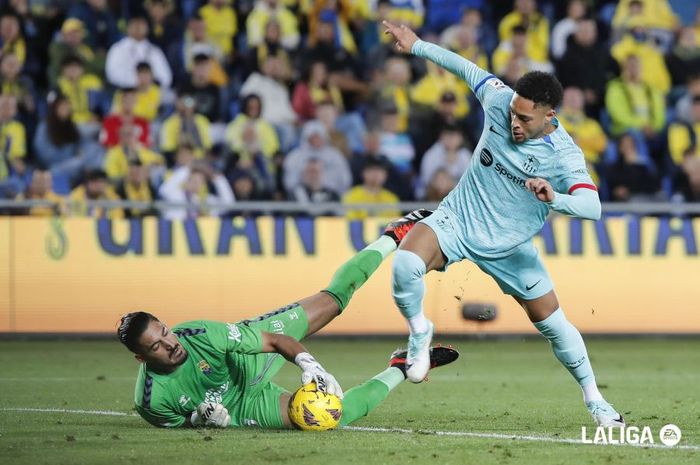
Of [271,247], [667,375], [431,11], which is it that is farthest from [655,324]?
[431,11]

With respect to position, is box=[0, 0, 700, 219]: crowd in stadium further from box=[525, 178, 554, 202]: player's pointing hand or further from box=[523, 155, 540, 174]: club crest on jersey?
box=[525, 178, 554, 202]: player's pointing hand

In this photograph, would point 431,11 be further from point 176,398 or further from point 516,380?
point 176,398

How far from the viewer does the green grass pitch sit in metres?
6.91

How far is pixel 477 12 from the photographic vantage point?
1830 cm

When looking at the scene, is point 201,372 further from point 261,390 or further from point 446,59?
point 446,59

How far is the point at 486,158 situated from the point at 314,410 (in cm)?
197

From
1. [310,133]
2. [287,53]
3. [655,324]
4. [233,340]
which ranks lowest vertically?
[655,324]

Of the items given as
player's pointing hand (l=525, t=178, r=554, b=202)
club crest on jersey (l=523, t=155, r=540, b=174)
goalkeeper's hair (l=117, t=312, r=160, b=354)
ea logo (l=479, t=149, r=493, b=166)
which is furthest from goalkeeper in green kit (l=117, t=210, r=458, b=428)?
player's pointing hand (l=525, t=178, r=554, b=202)

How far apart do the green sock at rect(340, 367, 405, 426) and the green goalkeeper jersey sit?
2.04 ft

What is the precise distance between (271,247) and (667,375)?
5.10 m

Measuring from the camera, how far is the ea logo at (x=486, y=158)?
824 centimetres

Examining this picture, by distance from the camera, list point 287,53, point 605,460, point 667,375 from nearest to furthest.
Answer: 1. point 605,460
2. point 667,375
3. point 287,53

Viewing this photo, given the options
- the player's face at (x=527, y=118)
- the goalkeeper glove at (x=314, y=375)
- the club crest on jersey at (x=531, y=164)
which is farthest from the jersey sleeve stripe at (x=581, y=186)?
the goalkeeper glove at (x=314, y=375)

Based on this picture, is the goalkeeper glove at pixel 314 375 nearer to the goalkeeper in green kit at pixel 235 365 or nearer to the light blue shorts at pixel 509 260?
the goalkeeper in green kit at pixel 235 365
